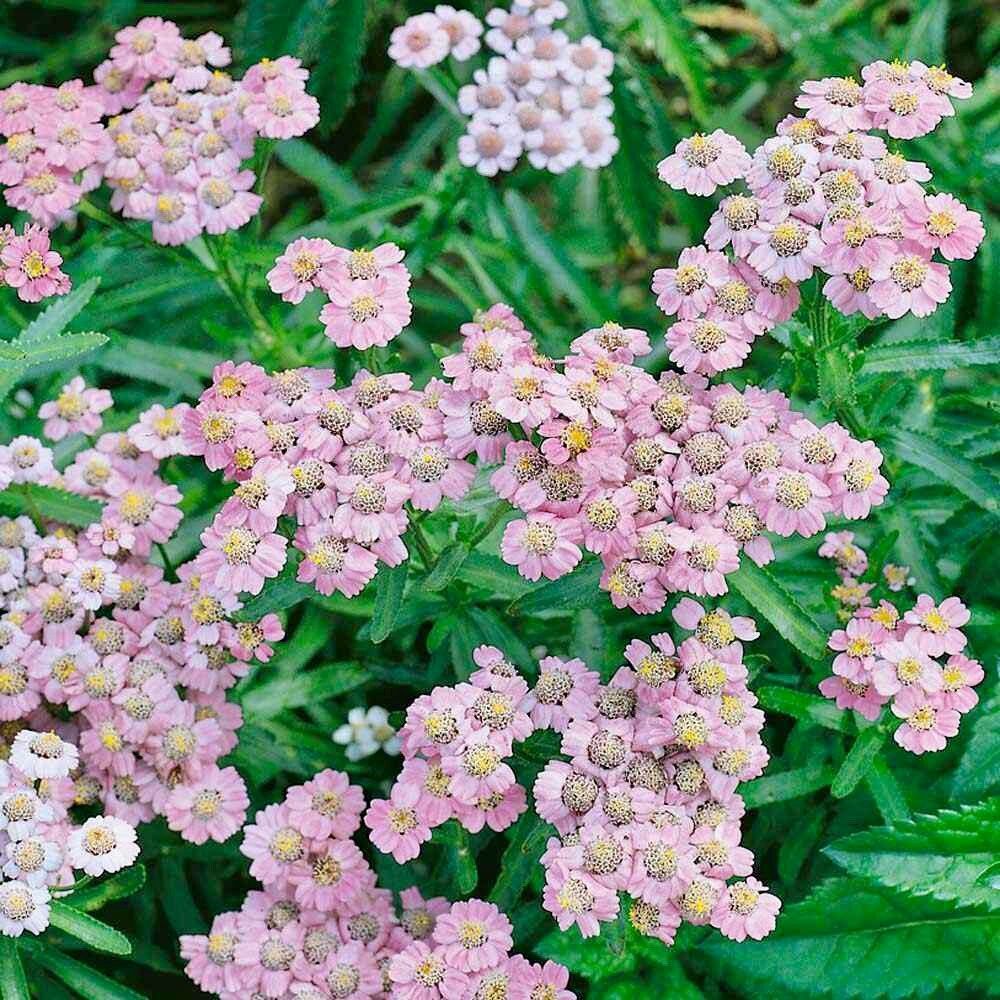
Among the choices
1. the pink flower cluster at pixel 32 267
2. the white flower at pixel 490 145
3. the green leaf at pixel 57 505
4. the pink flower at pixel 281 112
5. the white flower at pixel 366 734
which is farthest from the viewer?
the white flower at pixel 490 145

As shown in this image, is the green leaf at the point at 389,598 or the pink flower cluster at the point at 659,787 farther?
the green leaf at the point at 389,598

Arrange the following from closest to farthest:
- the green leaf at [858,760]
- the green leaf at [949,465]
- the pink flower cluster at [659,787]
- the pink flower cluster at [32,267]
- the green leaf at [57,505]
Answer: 1. the pink flower cluster at [659,787]
2. the green leaf at [858,760]
3. the pink flower cluster at [32,267]
4. the green leaf at [949,465]
5. the green leaf at [57,505]

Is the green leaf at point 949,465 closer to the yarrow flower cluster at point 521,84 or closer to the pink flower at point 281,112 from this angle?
the yarrow flower cluster at point 521,84

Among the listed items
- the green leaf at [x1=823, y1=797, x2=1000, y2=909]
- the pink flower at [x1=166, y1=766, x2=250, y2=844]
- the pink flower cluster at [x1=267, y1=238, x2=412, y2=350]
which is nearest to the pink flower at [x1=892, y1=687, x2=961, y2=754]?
the green leaf at [x1=823, y1=797, x2=1000, y2=909]

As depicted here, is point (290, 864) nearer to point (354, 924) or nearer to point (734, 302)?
point (354, 924)

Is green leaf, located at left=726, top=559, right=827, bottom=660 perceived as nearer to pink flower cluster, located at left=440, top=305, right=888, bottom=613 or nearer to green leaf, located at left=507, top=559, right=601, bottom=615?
pink flower cluster, located at left=440, top=305, right=888, bottom=613

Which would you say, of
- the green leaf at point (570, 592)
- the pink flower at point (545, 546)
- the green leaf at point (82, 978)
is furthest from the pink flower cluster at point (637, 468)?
the green leaf at point (82, 978)

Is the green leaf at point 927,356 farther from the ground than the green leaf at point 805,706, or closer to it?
farther from the ground

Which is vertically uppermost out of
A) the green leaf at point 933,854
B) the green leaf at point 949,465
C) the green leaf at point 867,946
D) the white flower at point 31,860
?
the white flower at point 31,860
